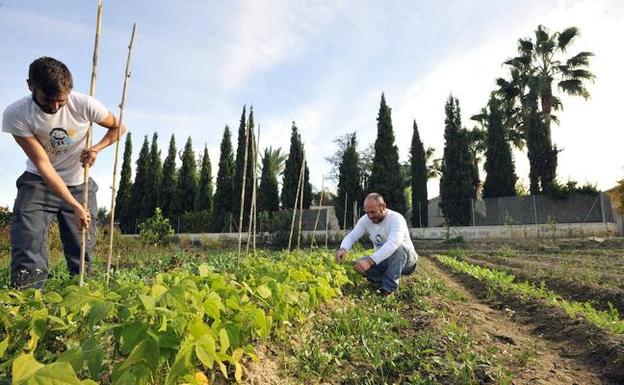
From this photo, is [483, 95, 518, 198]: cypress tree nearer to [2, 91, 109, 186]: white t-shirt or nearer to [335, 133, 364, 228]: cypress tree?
[335, 133, 364, 228]: cypress tree

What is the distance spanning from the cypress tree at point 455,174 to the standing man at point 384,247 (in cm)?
1863

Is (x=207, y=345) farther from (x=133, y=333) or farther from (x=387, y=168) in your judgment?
(x=387, y=168)

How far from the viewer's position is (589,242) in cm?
1441

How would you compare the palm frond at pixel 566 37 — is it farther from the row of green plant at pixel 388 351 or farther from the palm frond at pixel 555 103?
the row of green plant at pixel 388 351

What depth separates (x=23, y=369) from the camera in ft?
3.18

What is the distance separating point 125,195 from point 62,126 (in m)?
35.0

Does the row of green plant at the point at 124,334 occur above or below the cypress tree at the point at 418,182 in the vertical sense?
below

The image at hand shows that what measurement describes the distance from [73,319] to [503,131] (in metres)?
26.8

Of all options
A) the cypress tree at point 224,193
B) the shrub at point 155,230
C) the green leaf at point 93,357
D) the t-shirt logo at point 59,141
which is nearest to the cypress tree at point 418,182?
the cypress tree at point 224,193

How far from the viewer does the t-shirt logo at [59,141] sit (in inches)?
115

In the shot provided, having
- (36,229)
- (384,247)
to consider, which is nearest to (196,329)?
(36,229)

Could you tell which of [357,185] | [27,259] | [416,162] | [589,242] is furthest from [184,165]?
[27,259]

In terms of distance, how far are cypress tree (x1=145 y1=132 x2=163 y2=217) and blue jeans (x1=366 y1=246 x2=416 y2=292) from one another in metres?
30.8

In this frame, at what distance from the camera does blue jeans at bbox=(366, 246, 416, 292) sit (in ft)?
14.6
